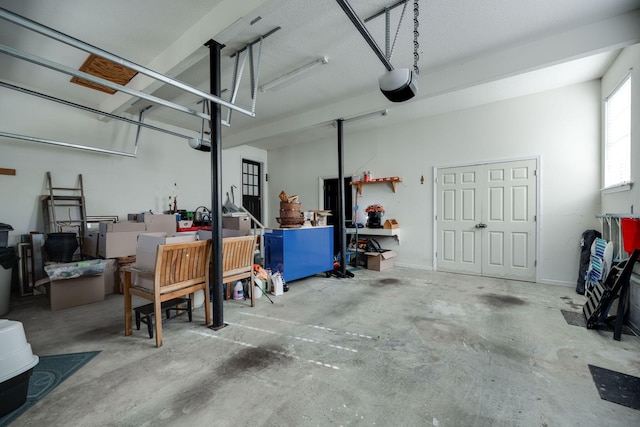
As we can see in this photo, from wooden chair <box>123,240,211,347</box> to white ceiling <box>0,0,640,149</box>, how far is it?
2169 millimetres

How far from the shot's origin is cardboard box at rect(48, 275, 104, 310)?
333cm

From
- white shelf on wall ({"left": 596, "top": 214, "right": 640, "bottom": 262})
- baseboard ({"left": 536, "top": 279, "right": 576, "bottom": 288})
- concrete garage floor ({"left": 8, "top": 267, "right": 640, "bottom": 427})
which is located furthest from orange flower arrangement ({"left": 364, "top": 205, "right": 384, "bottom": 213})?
white shelf on wall ({"left": 596, "top": 214, "right": 640, "bottom": 262})

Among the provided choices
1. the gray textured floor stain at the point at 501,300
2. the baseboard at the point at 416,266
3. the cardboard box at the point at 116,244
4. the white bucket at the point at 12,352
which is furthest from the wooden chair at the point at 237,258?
the baseboard at the point at 416,266

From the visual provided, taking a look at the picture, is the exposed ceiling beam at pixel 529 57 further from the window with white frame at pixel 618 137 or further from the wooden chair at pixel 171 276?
the wooden chair at pixel 171 276

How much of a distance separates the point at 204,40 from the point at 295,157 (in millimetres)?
5088

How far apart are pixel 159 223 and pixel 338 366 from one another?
14.0 feet

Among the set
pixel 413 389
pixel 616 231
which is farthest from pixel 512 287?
pixel 413 389

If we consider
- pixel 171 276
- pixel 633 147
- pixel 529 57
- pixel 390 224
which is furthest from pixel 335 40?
pixel 390 224

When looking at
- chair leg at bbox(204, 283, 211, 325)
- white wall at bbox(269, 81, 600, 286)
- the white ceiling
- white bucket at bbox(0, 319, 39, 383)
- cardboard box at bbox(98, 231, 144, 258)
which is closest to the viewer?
white bucket at bbox(0, 319, 39, 383)

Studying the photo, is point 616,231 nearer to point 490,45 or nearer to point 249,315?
point 490,45

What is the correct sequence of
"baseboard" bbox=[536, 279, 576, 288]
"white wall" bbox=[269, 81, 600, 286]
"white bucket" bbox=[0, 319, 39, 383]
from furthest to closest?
1. "baseboard" bbox=[536, 279, 576, 288]
2. "white wall" bbox=[269, 81, 600, 286]
3. "white bucket" bbox=[0, 319, 39, 383]

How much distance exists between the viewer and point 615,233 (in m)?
3.44

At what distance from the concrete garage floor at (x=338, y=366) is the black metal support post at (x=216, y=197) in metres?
0.29

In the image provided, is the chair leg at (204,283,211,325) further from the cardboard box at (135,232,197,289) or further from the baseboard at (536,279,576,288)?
the baseboard at (536,279,576,288)
